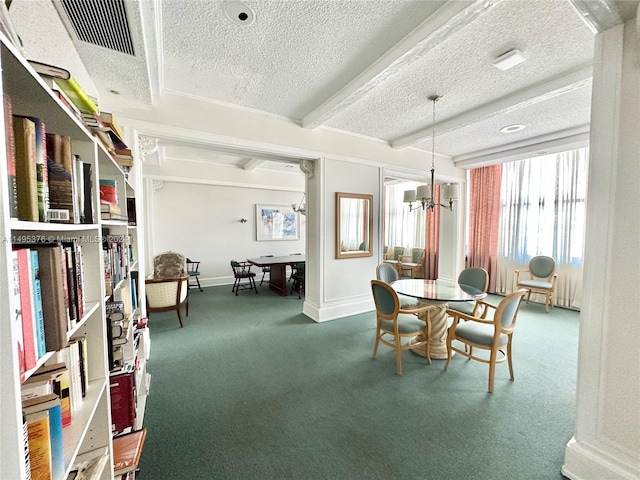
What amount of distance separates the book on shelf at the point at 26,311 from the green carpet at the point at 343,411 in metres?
1.39

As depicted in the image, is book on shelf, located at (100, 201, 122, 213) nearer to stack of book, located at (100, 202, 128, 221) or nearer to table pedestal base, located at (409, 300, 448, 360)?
stack of book, located at (100, 202, 128, 221)

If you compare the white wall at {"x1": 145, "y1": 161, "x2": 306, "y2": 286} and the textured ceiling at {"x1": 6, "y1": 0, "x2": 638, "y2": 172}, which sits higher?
the textured ceiling at {"x1": 6, "y1": 0, "x2": 638, "y2": 172}

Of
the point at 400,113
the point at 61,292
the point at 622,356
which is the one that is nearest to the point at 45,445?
the point at 61,292

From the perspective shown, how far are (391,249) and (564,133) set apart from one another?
15.3 ft

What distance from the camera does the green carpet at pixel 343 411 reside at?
156cm

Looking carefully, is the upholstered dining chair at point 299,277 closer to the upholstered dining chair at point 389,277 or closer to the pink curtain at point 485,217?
the upholstered dining chair at point 389,277

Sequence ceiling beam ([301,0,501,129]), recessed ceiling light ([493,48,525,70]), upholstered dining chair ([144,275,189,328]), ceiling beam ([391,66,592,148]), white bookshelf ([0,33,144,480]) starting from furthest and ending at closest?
upholstered dining chair ([144,275,189,328]) → ceiling beam ([391,66,592,148]) → recessed ceiling light ([493,48,525,70]) → ceiling beam ([301,0,501,129]) → white bookshelf ([0,33,144,480])

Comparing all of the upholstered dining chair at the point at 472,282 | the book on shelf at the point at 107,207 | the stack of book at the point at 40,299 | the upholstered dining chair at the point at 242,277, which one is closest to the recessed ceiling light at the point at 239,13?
the book on shelf at the point at 107,207

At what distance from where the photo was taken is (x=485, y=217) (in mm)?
5605

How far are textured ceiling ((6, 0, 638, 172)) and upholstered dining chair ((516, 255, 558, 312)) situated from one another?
101 inches

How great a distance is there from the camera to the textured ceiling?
1.67 meters

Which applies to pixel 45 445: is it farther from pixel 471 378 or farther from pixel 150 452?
pixel 471 378

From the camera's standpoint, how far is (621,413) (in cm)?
135

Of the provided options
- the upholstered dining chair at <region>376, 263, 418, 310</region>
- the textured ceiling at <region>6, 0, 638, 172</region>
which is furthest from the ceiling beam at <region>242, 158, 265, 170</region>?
the upholstered dining chair at <region>376, 263, 418, 310</region>
